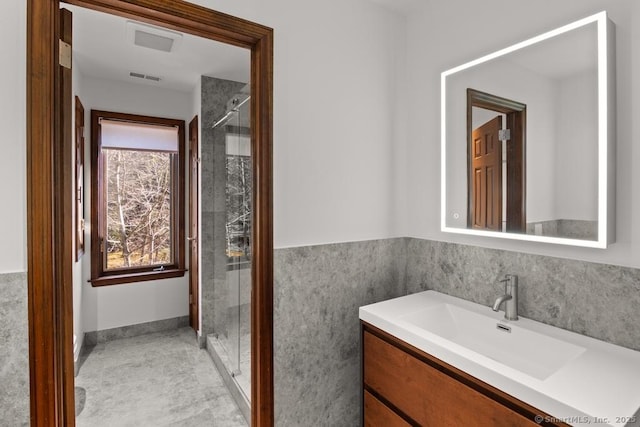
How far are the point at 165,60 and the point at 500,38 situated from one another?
2.40 m

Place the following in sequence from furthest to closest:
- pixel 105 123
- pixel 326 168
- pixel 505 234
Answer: pixel 105 123 < pixel 326 168 < pixel 505 234

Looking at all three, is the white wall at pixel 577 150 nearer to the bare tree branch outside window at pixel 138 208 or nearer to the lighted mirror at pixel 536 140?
the lighted mirror at pixel 536 140

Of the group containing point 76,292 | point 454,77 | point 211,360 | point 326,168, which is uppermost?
point 454,77

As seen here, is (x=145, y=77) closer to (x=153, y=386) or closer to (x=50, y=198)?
(x=50, y=198)

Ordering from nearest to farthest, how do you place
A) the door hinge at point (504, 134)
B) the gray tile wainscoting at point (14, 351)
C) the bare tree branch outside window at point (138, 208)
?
the gray tile wainscoting at point (14, 351), the door hinge at point (504, 134), the bare tree branch outside window at point (138, 208)

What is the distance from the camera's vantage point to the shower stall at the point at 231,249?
233 cm

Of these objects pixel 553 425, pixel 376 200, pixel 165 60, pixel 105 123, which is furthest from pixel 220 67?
pixel 553 425

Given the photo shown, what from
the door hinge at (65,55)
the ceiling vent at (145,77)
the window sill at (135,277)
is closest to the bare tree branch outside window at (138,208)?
the window sill at (135,277)

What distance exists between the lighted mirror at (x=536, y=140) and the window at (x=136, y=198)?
2.81 metres

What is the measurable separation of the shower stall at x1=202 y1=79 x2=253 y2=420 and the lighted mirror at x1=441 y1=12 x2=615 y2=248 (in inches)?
48.9

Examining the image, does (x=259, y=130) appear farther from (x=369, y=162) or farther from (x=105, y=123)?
(x=105, y=123)

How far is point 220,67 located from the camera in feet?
9.34

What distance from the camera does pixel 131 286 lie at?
3318 millimetres

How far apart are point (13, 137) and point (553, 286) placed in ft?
6.86
